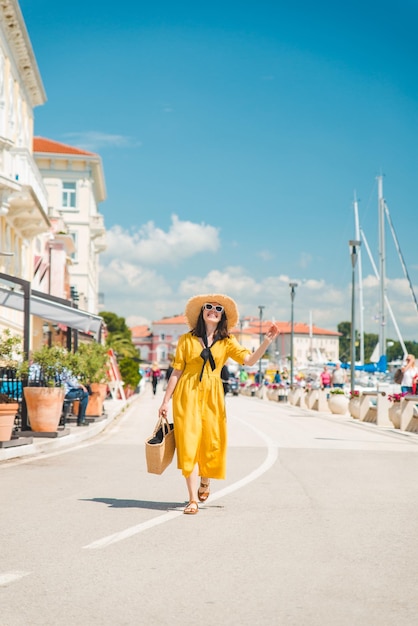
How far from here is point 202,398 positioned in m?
8.74

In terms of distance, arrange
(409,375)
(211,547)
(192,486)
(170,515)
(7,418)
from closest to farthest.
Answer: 1. (211,547)
2. (170,515)
3. (192,486)
4. (7,418)
5. (409,375)

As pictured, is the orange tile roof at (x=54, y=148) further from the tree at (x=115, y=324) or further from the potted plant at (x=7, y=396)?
the tree at (x=115, y=324)

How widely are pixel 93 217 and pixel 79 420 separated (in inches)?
2256

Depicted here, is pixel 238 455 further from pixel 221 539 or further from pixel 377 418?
pixel 377 418

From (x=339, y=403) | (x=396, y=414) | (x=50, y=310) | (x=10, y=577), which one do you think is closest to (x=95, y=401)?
(x=50, y=310)

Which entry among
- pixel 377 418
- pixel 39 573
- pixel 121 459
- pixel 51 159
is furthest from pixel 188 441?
pixel 51 159

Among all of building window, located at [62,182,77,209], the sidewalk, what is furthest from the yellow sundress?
building window, located at [62,182,77,209]

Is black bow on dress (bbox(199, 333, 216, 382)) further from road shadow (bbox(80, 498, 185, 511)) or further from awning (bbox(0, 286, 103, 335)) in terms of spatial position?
awning (bbox(0, 286, 103, 335))

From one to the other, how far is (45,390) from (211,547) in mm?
9981

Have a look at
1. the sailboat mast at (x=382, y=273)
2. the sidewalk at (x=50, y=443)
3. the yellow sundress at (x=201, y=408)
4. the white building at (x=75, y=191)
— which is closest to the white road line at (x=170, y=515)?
the yellow sundress at (x=201, y=408)

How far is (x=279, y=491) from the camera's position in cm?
1024

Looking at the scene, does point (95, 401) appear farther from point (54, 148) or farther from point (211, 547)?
point (54, 148)

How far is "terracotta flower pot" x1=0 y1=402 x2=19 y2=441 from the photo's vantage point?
45.6 ft

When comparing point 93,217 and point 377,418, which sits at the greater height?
point 93,217
